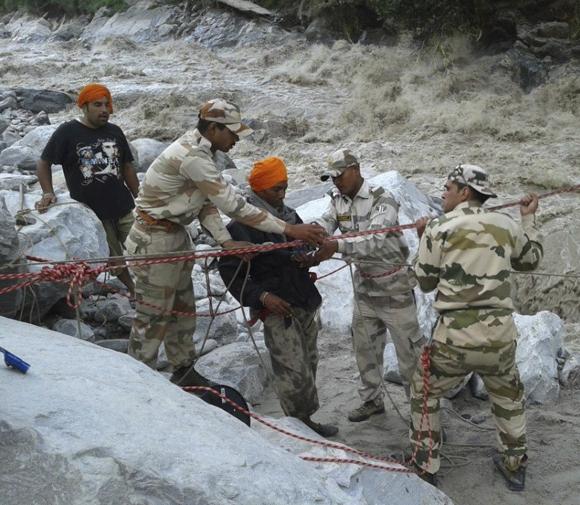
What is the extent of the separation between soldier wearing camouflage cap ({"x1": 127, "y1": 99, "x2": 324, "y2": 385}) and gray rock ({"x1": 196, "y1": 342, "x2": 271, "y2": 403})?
0.50m

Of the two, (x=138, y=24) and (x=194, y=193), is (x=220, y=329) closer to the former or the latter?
(x=194, y=193)

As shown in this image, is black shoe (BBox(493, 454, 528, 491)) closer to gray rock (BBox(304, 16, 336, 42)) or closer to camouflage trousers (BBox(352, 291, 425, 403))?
camouflage trousers (BBox(352, 291, 425, 403))

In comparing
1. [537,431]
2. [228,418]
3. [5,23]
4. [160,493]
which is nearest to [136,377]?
[228,418]

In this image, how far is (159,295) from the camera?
4.25 meters

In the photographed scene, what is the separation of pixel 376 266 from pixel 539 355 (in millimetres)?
1551

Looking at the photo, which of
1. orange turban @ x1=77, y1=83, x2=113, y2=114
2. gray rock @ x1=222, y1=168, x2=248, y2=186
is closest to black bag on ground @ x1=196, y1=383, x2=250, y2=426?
orange turban @ x1=77, y1=83, x2=113, y2=114

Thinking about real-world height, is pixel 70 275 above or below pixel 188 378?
above

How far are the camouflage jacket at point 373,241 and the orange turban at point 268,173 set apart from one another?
56 cm

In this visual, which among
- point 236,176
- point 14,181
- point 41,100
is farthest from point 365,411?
point 41,100

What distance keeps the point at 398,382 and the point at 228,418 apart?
8.75 ft

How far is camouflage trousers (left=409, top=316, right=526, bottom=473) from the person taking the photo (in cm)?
358

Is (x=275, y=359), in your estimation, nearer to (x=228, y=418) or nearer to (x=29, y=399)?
(x=228, y=418)

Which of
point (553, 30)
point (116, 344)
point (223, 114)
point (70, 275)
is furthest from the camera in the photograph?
point (553, 30)

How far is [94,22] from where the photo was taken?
26703 millimetres
